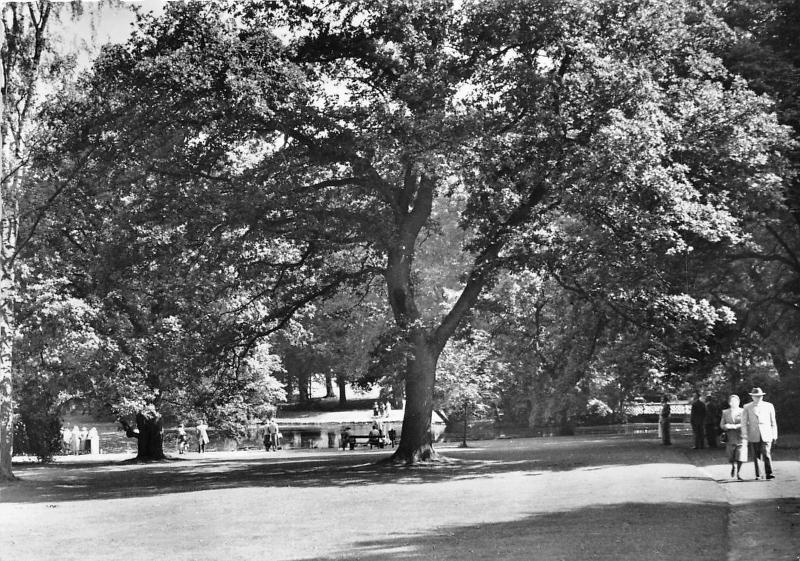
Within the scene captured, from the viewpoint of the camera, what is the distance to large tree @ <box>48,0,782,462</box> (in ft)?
71.4

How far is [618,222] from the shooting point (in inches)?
928

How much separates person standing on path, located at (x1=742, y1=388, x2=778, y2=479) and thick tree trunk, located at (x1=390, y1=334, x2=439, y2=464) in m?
9.55

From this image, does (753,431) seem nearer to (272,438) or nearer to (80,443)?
(272,438)

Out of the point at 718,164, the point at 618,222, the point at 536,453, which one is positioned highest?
the point at 718,164

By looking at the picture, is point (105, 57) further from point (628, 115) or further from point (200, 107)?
point (628, 115)

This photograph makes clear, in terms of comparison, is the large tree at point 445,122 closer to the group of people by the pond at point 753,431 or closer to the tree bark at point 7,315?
the tree bark at point 7,315

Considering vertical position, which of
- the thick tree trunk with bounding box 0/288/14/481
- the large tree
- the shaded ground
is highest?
the large tree

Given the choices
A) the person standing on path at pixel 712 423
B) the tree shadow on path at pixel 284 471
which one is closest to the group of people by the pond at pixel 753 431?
the tree shadow on path at pixel 284 471

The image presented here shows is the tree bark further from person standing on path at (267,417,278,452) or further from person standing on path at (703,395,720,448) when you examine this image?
person standing on path at (703,395,720,448)

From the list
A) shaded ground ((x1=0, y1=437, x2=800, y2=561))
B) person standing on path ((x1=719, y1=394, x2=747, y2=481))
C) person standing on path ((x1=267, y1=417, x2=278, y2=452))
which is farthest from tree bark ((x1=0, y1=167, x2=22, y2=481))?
person standing on path ((x1=267, y1=417, x2=278, y2=452))

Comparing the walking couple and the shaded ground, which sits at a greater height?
the walking couple

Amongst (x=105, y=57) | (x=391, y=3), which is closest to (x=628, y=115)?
(x=391, y=3)

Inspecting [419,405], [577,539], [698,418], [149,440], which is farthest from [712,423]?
[577,539]

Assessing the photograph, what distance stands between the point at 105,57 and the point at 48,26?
2917 mm
